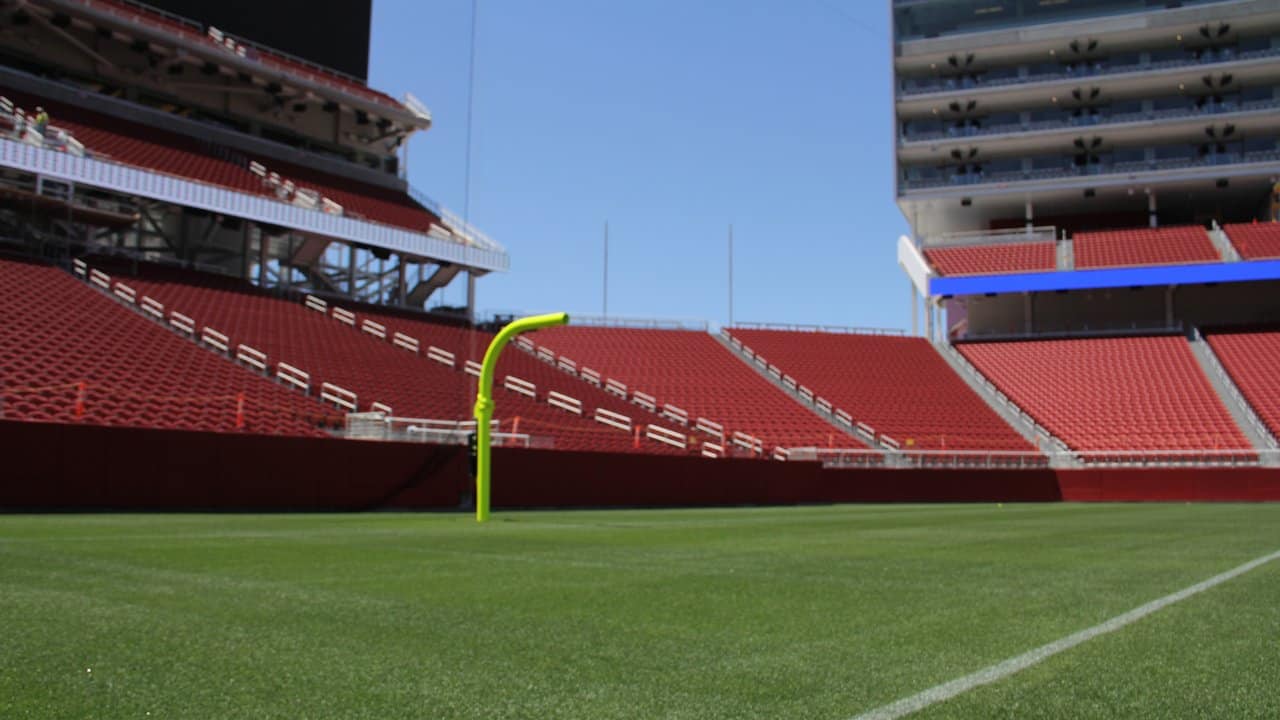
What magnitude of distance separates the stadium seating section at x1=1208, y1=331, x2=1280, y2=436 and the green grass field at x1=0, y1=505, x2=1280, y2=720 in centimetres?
2889

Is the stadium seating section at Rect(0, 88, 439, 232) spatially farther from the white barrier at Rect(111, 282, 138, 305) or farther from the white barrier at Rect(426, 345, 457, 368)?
the white barrier at Rect(426, 345, 457, 368)

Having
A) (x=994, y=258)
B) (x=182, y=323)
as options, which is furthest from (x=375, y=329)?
(x=994, y=258)

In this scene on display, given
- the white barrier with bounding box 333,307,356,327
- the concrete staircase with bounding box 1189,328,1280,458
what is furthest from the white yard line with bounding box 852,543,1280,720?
the concrete staircase with bounding box 1189,328,1280,458

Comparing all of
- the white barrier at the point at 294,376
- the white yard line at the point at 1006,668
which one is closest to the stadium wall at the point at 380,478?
the white barrier at the point at 294,376

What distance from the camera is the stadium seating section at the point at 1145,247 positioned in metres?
41.4

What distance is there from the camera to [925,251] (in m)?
45.5

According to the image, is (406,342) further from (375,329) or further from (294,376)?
(294,376)

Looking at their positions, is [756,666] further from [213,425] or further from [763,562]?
[213,425]

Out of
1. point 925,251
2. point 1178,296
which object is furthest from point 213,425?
point 1178,296

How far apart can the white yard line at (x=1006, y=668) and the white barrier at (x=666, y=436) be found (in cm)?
2140

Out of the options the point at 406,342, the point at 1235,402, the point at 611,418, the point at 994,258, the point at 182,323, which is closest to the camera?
the point at 182,323

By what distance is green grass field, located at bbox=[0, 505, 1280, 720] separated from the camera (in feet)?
10.2

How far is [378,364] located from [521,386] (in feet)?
13.4

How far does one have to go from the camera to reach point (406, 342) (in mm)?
30109
